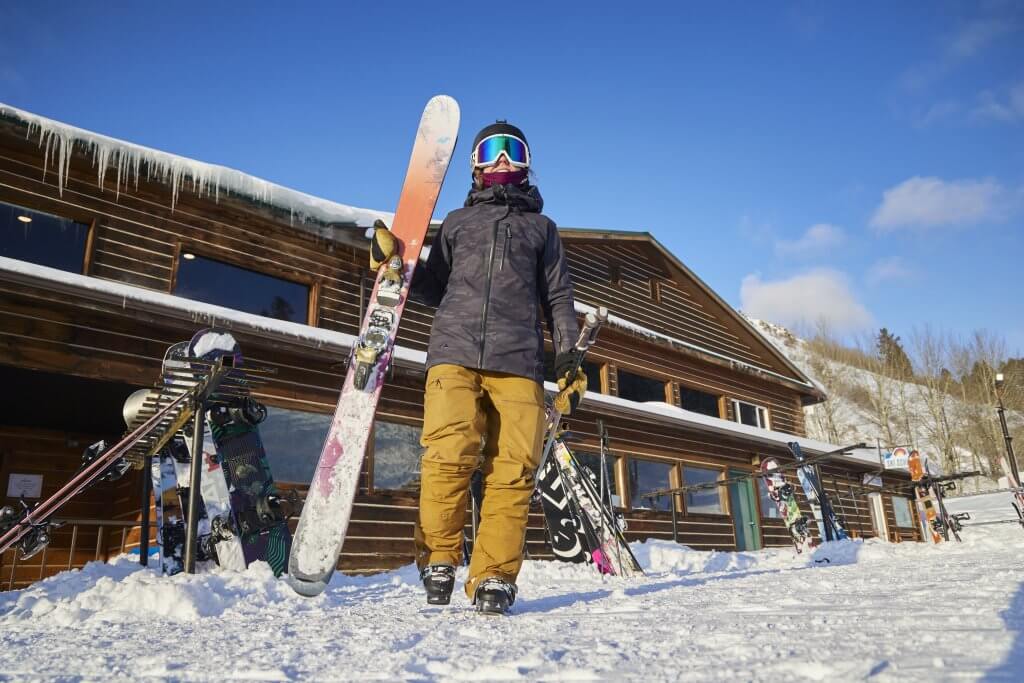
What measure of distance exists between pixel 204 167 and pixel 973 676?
328 inches

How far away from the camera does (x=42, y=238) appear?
6.68 meters

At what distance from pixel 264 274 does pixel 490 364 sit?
260 inches

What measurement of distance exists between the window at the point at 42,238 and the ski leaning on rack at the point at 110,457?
142 inches

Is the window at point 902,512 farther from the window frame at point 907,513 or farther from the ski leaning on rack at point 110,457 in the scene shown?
the ski leaning on rack at point 110,457

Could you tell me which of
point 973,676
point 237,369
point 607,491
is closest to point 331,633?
point 973,676

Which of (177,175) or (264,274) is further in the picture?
(264,274)

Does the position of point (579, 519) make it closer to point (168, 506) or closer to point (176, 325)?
point (168, 506)

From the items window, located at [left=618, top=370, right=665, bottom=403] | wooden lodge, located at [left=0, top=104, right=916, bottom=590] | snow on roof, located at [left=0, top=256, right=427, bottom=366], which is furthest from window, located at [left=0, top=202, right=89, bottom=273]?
window, located at [left=618, top=370, right=665, bottom=403]

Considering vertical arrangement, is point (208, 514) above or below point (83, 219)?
below

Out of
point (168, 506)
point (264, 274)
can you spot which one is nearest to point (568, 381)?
point (168, 506)

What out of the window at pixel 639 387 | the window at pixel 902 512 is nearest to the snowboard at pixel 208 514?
the window at pixel 639 387

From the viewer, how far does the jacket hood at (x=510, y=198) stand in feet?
9.85

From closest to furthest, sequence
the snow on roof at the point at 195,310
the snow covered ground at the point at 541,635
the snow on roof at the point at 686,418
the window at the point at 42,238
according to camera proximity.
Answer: the snow covered ground at the point at 541,635
the snow on roof at the point at 195,310
the window at the point at 42,238
the snow on roof at the point at 686,418

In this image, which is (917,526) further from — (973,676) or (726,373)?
(973,676)
